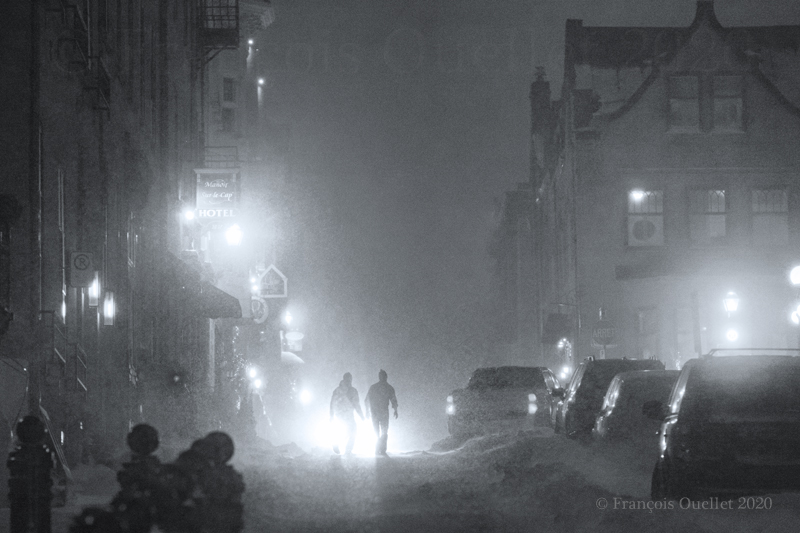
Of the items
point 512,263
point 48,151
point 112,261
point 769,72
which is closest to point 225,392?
point 112,261

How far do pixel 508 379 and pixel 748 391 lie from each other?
1448 centimetres

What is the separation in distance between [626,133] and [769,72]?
7.27 m

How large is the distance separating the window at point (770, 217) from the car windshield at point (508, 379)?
718 inches

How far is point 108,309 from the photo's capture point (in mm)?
20516

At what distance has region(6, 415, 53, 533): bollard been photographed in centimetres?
733

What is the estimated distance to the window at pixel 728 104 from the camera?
42.0m

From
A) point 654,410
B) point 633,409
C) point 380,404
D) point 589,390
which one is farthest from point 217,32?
point 654,410

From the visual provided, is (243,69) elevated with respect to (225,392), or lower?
elevated

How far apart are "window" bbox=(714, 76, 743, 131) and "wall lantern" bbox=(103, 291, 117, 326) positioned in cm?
2697

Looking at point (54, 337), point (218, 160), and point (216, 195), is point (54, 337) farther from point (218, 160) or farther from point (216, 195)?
point (218, 160)

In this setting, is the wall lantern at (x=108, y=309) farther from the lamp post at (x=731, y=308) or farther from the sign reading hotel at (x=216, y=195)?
the lamp post at (x=731, y=308)

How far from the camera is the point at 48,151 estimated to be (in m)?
15.5

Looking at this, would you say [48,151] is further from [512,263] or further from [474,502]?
[512,263]

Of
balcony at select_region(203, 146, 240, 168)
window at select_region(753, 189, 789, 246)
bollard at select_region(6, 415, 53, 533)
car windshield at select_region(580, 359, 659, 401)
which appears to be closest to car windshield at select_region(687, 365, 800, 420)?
bollard at select_region(6, 415, 53, 533)
